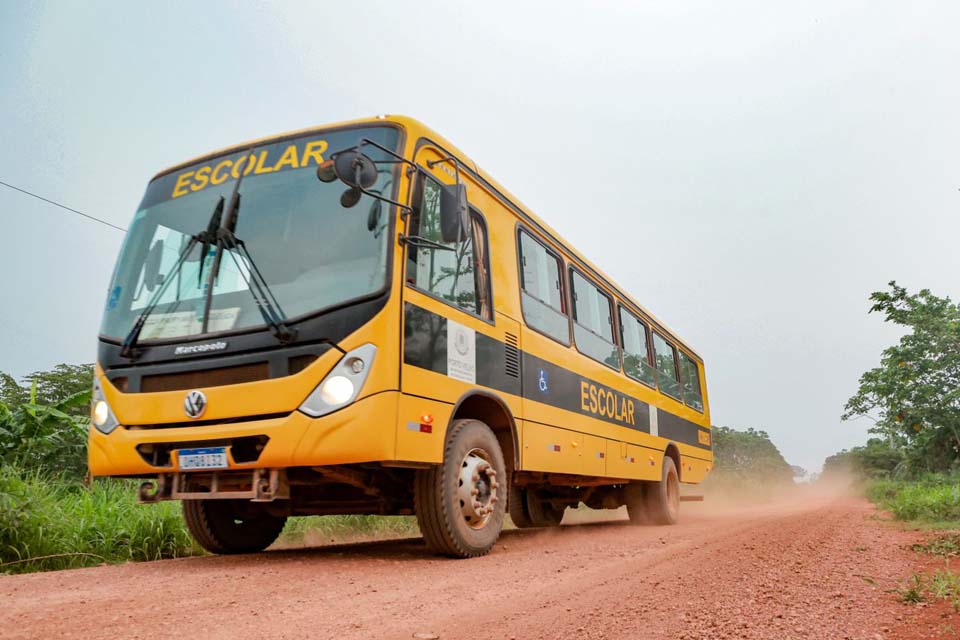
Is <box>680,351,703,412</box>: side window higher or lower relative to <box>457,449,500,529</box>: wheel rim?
higher

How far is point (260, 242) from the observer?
205 inches

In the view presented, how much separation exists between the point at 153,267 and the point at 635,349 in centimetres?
700

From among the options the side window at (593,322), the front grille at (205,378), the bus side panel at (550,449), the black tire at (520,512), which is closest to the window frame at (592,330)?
the side window at (593,322)

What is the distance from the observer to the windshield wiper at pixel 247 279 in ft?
15.7

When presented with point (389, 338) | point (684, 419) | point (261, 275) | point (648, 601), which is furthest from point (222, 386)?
point (684, 419)

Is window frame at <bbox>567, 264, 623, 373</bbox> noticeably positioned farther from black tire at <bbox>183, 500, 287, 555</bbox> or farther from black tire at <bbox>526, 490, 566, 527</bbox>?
black tire at <bbox>183, 500, 287, 555</bbox>

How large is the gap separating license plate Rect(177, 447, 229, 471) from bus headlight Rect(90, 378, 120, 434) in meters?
0.63

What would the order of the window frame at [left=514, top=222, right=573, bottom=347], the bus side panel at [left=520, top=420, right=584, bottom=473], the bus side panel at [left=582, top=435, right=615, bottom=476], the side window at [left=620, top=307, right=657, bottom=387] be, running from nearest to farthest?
the bus side panel at [left=520, top=420, right=584, bottom=473] < the window frame at [left=514, top=222, right=573, bottom=347] < the bus side panel at [left=582, top=435, right=615, bottom=476] < the side window at [left=620, top=307, right=657, bottom=387]

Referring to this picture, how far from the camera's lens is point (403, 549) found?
6.45 m

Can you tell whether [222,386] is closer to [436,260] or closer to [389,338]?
[389,338]

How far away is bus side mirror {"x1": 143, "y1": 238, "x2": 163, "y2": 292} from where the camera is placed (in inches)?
216

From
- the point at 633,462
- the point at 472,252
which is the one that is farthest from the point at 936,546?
the point at 633,462

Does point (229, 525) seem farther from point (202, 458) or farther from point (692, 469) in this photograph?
point (692, 469)

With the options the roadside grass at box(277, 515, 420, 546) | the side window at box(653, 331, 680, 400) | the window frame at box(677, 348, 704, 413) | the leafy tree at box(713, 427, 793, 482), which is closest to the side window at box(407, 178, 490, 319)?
the roadside grass at box(277, 515, 420, 546)
